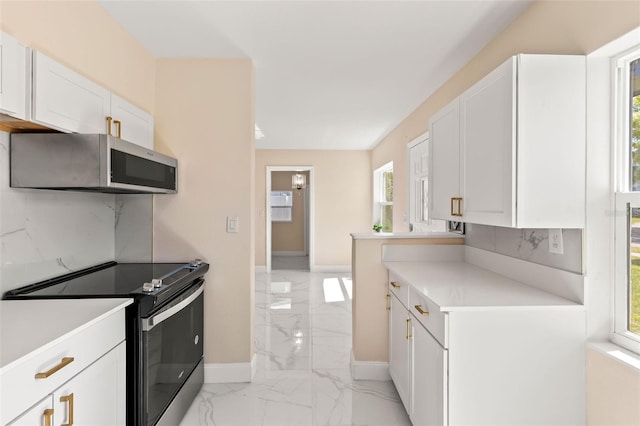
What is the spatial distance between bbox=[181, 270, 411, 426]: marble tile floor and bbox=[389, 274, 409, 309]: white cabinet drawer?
733 mm

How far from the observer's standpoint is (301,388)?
2.54 m

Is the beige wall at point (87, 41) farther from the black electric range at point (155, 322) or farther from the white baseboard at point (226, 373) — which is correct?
the white baseboard at point (226, 373)

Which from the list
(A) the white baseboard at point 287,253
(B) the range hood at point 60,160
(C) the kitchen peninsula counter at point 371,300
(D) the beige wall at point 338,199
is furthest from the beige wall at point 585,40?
(A) the white baseboard at point 287,253

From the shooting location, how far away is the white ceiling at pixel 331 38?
6.52 feet

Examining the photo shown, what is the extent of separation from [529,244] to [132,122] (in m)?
2.56

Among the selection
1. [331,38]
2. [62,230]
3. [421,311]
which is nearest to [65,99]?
[62,230]

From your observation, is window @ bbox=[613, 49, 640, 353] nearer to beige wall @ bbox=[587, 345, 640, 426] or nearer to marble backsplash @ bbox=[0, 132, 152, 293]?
beige wall @ bbox=[587, 345, 640, 426]

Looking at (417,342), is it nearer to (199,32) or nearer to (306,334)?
(306,334)

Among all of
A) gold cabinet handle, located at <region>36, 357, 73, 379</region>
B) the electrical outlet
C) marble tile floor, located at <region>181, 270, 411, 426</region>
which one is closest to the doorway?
marble tile floor, located at <region>181, 270, 411, 426</region>

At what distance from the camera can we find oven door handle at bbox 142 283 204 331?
1685 mm

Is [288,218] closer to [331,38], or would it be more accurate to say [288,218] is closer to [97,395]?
[331,38]

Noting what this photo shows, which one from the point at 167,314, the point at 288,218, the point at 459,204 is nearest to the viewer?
the point at 167,314

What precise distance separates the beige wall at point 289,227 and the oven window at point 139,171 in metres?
6.77

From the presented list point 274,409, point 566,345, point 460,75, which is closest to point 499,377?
point 566,345
